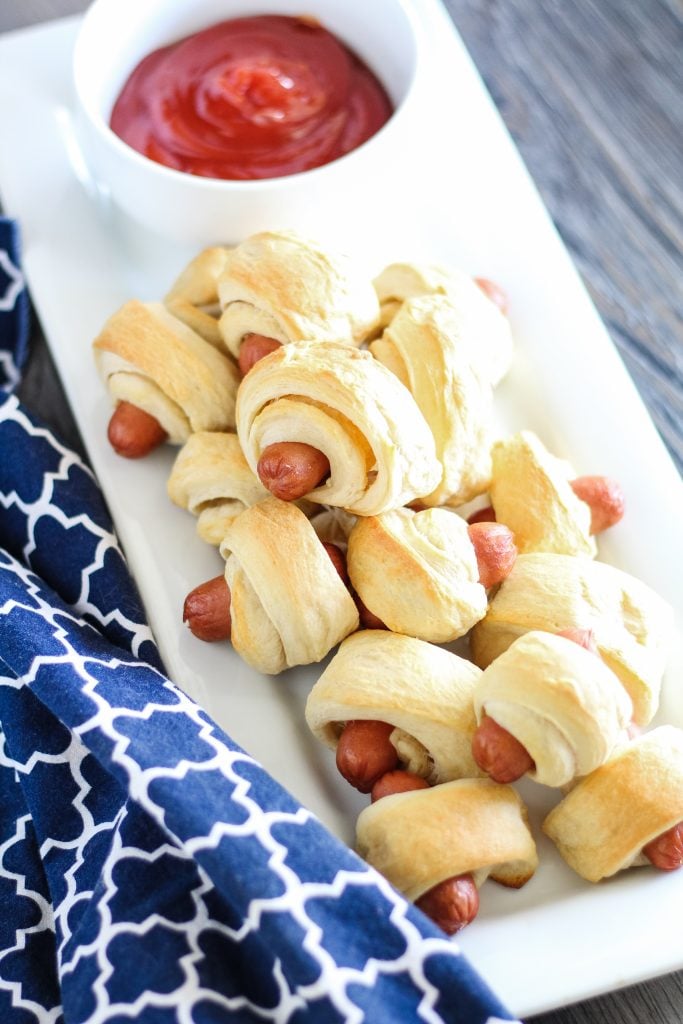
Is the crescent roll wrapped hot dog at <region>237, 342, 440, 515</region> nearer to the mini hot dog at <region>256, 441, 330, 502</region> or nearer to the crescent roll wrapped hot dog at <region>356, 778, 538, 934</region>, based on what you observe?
the mini hot dog at <region>256, 441, 330, 502</region>

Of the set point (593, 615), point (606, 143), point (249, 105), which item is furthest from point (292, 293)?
point (606, 143)

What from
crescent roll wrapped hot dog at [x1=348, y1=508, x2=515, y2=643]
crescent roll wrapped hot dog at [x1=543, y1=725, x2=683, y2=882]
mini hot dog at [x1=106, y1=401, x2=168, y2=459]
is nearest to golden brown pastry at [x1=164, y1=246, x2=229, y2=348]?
mini hot dog at [x1=106, y1=401, x2=168, y2=459]

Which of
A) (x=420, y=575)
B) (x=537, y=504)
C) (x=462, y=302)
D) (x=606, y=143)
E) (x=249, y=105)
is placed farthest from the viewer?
(x=606, y=143)

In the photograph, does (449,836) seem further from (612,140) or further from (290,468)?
(612,140)

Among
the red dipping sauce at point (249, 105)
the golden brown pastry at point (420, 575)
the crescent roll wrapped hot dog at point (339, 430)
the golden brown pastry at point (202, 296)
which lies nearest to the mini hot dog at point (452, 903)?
the golden brown pastry at point (420, 575)

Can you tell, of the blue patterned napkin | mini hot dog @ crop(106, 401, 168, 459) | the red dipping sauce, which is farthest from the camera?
the red dipping sauce
